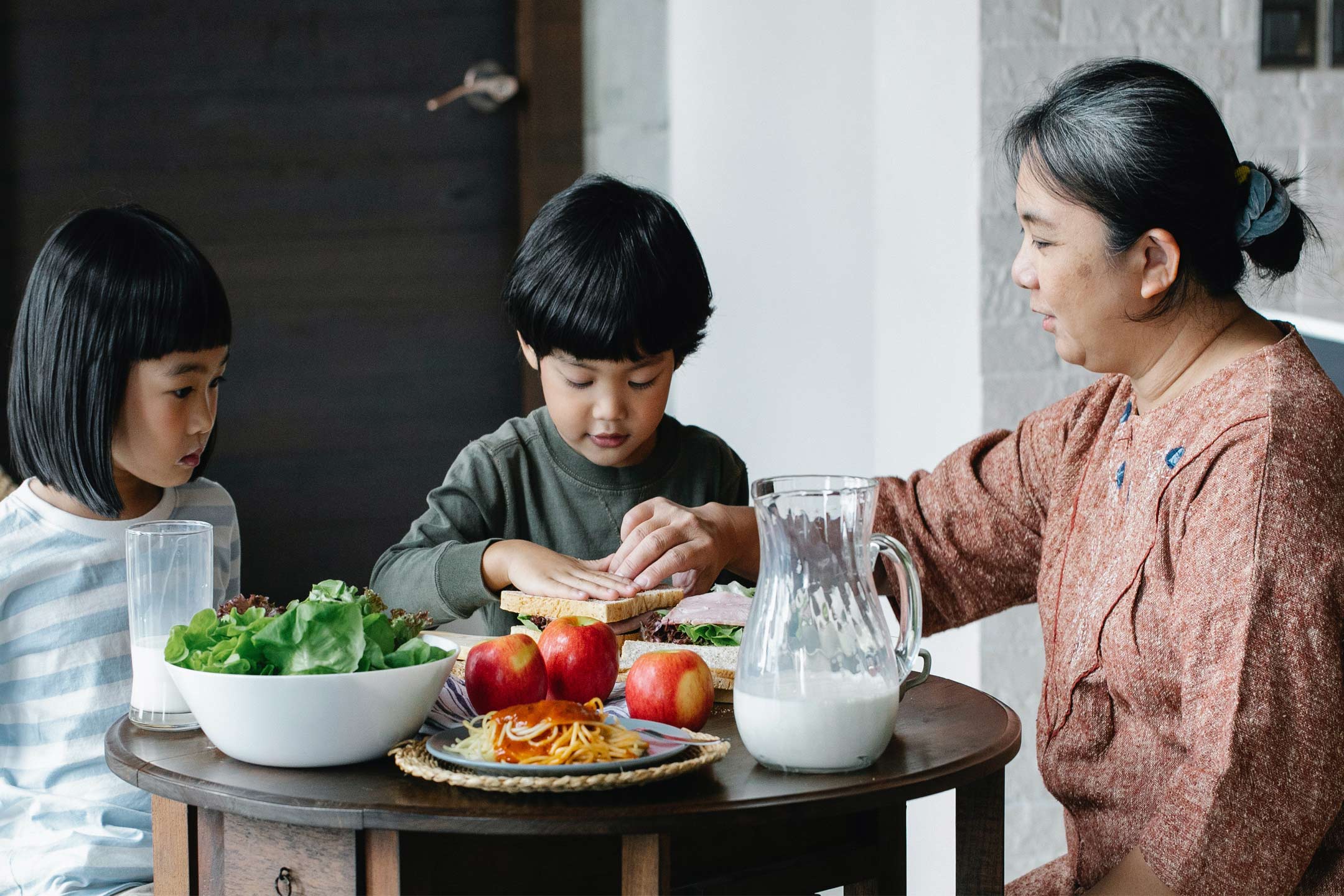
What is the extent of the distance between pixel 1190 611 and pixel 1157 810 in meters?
0.17

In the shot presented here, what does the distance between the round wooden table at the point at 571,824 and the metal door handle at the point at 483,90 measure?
1754 mm

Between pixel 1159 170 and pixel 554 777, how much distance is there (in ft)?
2.56

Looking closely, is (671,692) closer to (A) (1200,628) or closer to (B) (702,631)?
(B) (702,631)

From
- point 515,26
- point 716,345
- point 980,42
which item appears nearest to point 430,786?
point 980,42

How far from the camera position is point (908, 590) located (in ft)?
3.15

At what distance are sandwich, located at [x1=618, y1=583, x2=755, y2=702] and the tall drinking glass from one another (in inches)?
15.0

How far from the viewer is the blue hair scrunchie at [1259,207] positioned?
3.94 ft

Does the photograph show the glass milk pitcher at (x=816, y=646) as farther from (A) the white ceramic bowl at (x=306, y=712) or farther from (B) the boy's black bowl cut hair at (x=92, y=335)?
(B) the boy's black bowl cut hair at (x=92, y=335)

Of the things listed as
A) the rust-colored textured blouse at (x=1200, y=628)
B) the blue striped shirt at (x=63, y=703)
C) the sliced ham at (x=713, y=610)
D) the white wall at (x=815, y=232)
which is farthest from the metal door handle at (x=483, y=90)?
the sliced ham at (x=713, y=610)

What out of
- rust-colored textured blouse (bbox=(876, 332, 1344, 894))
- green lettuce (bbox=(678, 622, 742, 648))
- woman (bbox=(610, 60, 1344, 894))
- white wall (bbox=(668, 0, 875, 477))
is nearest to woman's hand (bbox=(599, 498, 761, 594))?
woman (bbox=(610, 60, 1344, 894))

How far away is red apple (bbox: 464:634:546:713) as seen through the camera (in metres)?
0.98

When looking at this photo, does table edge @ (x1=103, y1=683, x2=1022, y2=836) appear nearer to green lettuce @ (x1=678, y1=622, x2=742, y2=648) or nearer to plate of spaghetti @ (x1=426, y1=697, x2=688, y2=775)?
plate of spaghetti @ (x1=426, y1=697, x2=688, y2=775)

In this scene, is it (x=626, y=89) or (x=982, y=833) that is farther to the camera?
(x=626, y=89)

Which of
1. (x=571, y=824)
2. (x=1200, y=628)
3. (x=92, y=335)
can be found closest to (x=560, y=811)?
(x=571, y=824)
